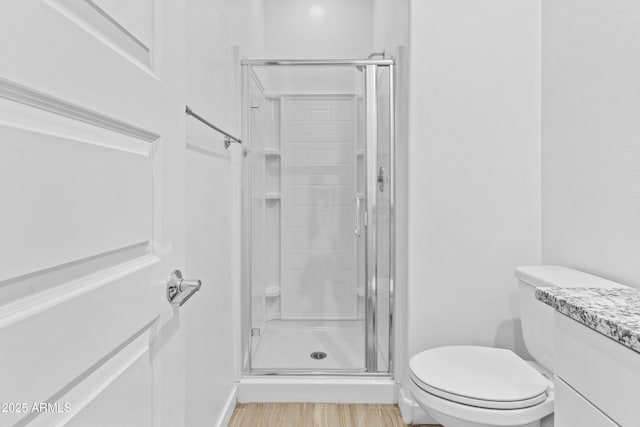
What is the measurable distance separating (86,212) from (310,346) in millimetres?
2072

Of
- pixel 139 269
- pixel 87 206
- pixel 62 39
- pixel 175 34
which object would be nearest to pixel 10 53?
pixel 62 39

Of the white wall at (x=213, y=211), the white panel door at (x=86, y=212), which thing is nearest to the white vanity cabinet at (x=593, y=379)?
the white panel door at (x=86, y=212)

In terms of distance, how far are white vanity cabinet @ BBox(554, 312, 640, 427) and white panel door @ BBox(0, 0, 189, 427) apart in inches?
31.1

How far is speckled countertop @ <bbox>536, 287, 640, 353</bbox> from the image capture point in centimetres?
64

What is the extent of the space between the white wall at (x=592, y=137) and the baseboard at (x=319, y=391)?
103 cm

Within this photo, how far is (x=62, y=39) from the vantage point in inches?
17.0

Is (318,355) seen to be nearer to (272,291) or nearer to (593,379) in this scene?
(272,291)

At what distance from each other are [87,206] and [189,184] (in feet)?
2.70

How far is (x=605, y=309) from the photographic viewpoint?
0.74m

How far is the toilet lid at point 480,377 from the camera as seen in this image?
1.26 meters

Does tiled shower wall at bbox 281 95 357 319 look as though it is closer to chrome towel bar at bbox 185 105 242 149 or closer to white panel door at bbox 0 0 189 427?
chrome towel bar at bbox 185 105 242 149

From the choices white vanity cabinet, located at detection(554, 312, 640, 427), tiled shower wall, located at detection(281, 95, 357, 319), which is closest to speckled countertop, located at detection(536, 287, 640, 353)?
white vanity cabinet, located at detection(554, 312, 640, 427)

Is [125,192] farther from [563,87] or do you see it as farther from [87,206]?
[563,87]

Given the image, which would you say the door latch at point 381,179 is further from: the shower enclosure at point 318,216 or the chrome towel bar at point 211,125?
the chrome towel bar at point 211,125
